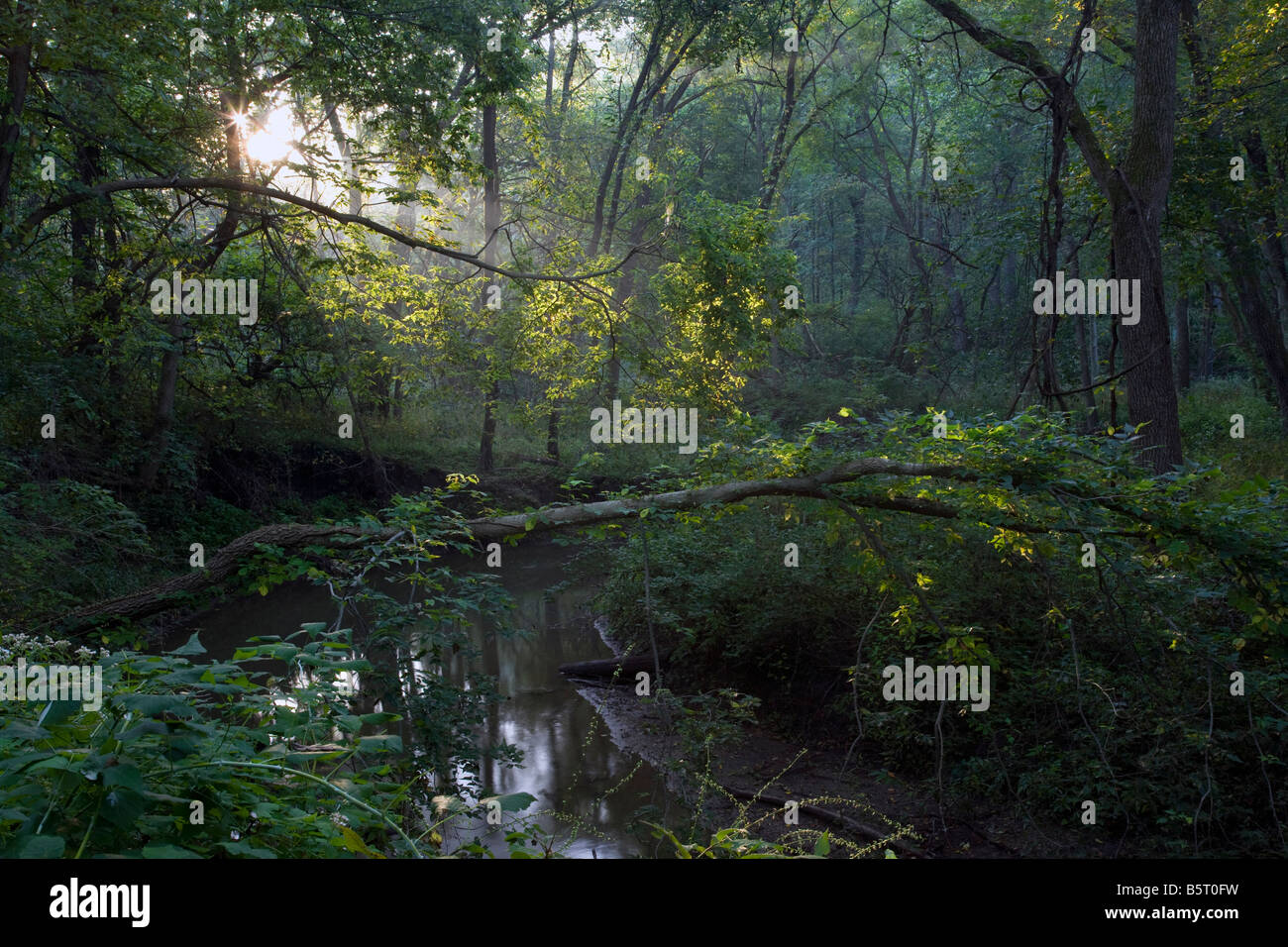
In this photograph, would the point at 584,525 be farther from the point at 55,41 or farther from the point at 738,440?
the point at 55,41

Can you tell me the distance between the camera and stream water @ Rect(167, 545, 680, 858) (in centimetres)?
691

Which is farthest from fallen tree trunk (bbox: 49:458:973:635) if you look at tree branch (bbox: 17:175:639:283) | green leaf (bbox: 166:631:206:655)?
green leaf (bbox: 166:631:206:655)

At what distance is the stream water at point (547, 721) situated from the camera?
691cm

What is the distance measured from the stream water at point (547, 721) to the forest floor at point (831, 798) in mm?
342

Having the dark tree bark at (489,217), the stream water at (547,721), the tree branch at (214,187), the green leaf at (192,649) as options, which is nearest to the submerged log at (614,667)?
the stream water at (547,721)

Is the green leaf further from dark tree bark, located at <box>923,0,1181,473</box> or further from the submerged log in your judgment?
dark tree bark, located at <box>923,0,1181,473</box>

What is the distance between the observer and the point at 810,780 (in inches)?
318

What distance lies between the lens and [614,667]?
437 inches

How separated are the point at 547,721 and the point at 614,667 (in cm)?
142

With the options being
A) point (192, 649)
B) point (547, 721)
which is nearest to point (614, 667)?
point (547, 721)

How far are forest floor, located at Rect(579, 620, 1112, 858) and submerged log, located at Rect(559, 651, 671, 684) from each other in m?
1.00

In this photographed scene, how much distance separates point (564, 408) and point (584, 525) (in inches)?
502

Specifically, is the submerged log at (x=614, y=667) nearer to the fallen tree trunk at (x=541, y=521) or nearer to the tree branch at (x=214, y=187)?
the fallen tree trunk at (x=541, y=521)
